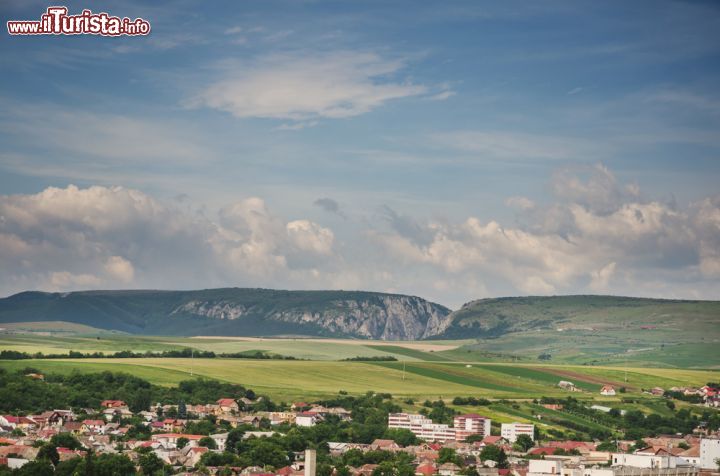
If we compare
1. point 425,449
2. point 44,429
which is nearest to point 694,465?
point 425,449

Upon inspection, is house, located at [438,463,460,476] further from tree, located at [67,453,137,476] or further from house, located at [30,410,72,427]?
house, located at [30,410,72,427]

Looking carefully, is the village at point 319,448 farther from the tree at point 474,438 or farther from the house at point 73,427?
the tree at point 474,438

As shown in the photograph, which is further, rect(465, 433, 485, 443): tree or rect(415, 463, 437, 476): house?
rect(465, 433, 485, 443): tree

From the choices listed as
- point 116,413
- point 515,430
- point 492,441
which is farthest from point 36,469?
point 515,430

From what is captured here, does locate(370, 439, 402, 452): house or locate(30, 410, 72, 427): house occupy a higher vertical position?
locate(30, 410, 72, 427): house

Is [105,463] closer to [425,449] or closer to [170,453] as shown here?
[170,453]

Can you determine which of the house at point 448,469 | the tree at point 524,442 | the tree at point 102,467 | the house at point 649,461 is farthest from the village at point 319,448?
the tree at point 102,467

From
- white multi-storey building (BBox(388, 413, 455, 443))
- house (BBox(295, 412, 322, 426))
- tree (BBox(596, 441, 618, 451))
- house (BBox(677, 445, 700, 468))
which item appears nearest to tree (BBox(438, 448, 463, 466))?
house (BBox(677, 445, 700, 468))
